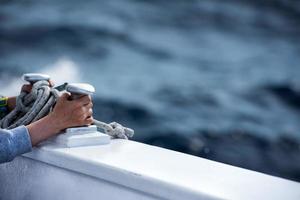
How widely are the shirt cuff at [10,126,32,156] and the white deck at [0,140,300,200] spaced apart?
0.04 metres

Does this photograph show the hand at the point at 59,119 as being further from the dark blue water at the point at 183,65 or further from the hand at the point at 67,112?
the dark blue water at the point at 183,65

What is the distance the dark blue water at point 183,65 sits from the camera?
4.86 m

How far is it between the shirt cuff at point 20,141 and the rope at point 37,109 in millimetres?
96

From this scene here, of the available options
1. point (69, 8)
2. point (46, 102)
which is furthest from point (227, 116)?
point (46, 102)

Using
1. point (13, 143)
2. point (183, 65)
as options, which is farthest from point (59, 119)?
point (183, 65)

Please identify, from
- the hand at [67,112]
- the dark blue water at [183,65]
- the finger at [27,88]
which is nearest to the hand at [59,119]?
the hand at [67,112]

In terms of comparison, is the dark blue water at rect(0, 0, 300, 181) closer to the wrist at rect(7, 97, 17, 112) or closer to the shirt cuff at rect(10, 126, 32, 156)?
the wrist at rect(7, 97, 17, 112)

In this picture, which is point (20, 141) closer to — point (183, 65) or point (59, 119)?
point (59, 119)

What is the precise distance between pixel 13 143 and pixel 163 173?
320mm

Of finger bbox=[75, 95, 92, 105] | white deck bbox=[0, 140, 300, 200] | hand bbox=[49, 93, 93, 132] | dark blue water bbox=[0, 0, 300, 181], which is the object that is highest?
finger bbox=[75, 95, 92, 105]

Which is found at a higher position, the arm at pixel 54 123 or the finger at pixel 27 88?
the finger at pixel 27 88

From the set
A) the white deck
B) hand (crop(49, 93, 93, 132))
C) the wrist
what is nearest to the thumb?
hand (crop(49, 93, 93, 132))

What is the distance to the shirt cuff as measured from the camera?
1040 mm

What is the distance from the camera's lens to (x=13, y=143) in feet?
3.39
